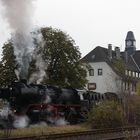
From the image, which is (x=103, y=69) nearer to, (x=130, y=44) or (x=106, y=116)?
(x=130, y=44)

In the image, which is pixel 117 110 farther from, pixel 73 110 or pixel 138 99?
pixel 138 99

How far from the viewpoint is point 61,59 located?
4878 centimetres

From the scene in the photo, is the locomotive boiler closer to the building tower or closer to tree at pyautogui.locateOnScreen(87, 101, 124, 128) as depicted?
tree at pyautogui.locateOnScreen(87, 101, 124, 128)

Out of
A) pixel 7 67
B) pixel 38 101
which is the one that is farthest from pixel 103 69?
pixel 38 101

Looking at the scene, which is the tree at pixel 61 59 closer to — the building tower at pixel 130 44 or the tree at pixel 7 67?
the tree at pixel 7 67

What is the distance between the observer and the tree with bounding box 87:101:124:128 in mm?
28656

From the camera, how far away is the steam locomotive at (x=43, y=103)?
26281 mm

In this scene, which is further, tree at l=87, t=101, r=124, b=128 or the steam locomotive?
tree at l=87, t=101, r=124, b=128

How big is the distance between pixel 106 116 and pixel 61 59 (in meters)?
21.1

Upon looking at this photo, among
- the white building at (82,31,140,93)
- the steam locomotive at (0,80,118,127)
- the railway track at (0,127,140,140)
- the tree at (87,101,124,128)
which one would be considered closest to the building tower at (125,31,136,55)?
the white building at (82,31,140,93)

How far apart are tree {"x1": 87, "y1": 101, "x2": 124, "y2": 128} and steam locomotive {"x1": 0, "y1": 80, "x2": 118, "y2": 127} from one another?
2.40 m

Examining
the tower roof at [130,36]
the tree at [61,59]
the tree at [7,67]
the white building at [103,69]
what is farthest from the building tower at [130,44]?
the tree at [7,67]

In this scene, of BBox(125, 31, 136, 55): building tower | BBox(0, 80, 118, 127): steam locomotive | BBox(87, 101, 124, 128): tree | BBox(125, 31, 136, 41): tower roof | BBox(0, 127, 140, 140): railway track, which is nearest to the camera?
BBox(0, 127, 140, 140): railway track

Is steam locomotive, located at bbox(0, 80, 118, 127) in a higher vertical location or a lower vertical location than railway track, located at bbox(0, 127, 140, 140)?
higher
